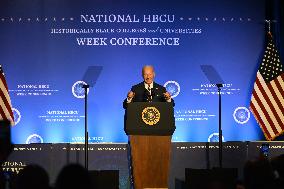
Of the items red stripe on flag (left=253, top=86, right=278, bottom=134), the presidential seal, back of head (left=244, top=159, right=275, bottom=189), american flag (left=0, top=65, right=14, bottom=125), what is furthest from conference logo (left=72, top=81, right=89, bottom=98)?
back of head (left=244, top=159, right=275, bottom=189)

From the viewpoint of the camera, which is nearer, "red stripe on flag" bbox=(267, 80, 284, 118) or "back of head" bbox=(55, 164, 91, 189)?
"back of head" bbox=(55, 164, 91, 189)

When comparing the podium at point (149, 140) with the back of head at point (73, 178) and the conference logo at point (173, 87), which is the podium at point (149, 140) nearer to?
the conference logo at point (173, 87)

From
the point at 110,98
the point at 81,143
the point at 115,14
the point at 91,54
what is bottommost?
the point at 81,143

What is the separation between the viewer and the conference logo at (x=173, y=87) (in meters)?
10.1

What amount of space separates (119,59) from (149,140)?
2.81m

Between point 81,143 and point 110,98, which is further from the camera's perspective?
point 110,98

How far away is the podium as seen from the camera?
24.7 feet

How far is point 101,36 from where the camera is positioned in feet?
33.0

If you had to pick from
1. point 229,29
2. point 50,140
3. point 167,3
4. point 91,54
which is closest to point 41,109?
point 50,140

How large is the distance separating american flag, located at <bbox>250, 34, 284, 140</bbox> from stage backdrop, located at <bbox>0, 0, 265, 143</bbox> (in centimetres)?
15

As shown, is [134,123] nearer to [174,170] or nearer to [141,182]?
[141,182]

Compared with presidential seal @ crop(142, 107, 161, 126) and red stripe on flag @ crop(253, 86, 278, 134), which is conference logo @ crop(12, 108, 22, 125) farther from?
red stripe on flag @ crop(253, 86, 278, 134)

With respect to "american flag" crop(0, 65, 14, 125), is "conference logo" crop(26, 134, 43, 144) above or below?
below

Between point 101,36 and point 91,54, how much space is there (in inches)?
12.9
